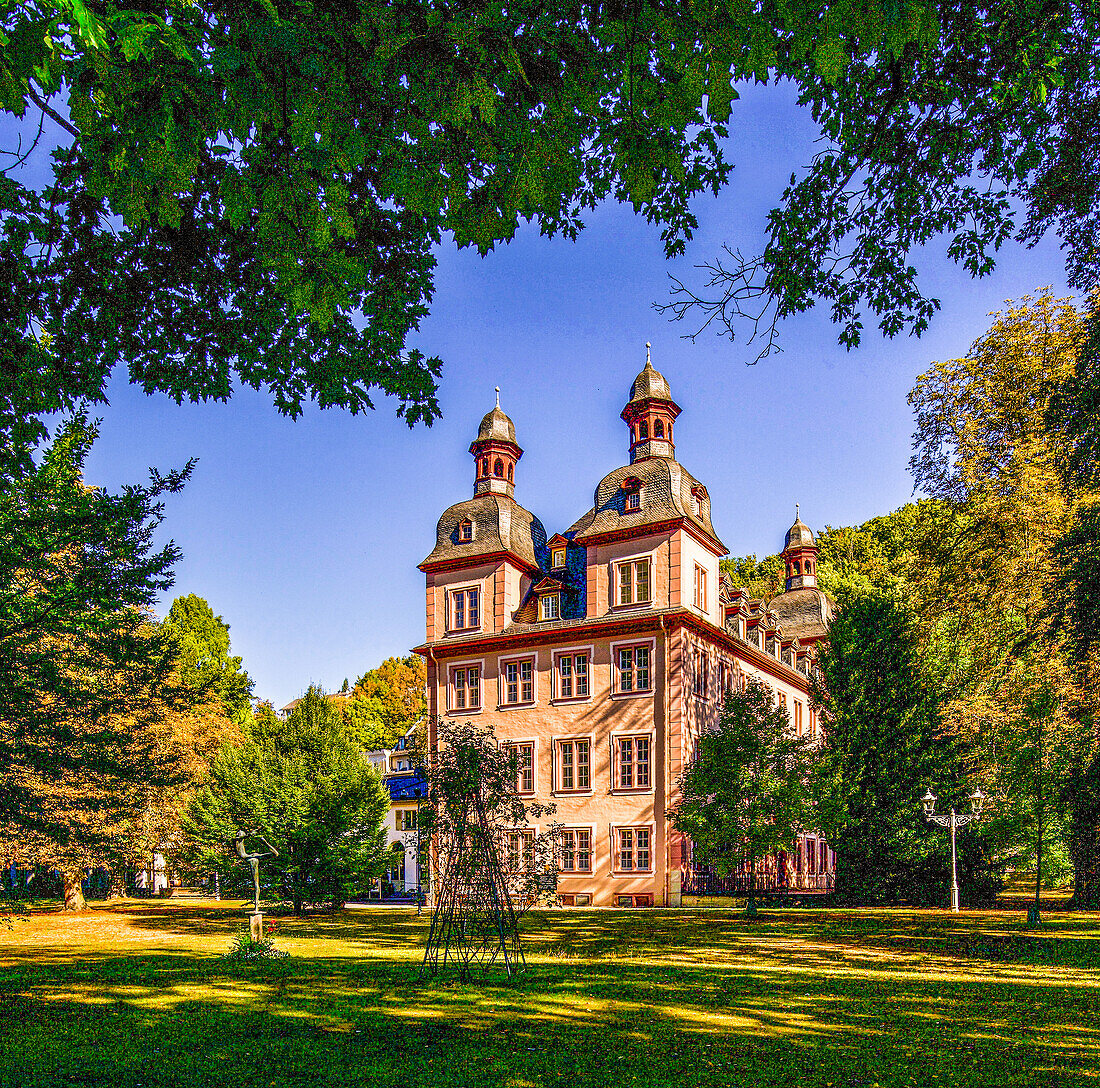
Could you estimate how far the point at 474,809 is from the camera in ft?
44.8

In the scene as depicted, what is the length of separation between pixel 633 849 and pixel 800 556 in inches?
887

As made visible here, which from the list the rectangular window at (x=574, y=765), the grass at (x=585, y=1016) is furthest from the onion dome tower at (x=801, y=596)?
the grass at (x=585, y=1016)

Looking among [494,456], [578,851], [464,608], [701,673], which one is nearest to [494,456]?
[494,456]

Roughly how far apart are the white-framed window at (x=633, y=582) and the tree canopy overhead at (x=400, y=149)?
77.5 feet

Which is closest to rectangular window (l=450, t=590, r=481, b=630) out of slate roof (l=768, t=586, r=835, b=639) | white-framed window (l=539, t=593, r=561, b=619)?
white-framed window (l=539, t=593, r=561, b=619)

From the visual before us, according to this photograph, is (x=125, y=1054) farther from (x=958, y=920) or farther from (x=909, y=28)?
(x=958, y=920)

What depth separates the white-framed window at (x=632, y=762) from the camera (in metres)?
32.6

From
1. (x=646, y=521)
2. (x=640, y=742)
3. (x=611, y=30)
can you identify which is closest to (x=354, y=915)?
(x=640, y=742)

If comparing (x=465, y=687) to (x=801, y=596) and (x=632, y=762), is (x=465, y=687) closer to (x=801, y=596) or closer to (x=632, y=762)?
(x=632, y=762)

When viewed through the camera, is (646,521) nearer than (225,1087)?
No

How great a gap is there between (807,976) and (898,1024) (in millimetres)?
3889

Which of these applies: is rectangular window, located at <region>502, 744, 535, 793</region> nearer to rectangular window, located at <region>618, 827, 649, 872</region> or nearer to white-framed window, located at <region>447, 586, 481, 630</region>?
rectangular window, located at <region>618, 827, 649, 872</region>

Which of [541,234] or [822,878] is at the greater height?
[541,234]

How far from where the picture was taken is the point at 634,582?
34188 millimetres
